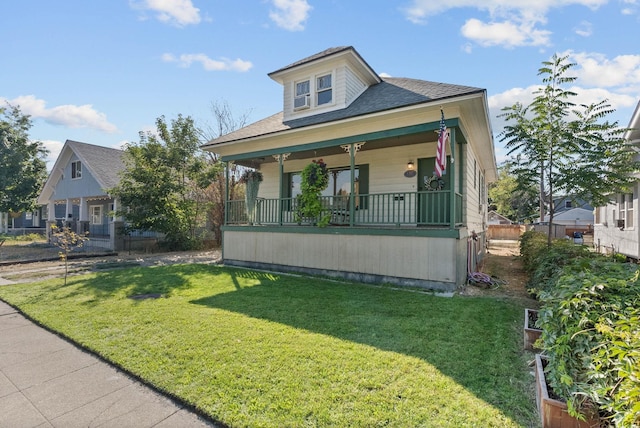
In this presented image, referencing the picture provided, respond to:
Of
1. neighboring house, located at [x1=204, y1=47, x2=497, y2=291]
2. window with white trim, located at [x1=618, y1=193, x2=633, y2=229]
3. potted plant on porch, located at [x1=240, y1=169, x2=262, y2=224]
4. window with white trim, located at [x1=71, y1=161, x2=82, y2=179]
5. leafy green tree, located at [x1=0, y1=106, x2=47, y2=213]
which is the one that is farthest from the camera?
window with white trim, located at [x1=71, y1=161, x2=82, y2=179]

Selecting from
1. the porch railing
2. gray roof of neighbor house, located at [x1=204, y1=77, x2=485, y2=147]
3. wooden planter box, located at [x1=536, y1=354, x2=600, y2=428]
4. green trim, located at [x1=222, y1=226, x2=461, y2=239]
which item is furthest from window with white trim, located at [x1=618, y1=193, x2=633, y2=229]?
wooden planter box, located at [x1=536, y1=354, x2=600, y2=428]

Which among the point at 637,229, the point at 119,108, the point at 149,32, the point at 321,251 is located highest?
the point at 149,32

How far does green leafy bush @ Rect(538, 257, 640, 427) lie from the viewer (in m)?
1.70

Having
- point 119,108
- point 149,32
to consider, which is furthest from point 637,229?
point 119,108

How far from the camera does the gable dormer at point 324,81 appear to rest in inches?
390

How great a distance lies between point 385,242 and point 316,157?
15.8 ft

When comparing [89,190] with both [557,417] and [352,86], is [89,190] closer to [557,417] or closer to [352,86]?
[352,86]

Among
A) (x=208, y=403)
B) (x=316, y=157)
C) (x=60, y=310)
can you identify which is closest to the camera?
(x=208, y=403)

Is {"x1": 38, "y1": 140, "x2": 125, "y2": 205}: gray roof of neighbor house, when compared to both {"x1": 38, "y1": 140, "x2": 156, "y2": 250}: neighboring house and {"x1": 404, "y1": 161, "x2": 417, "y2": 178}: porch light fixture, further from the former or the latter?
{"x1": 404, "y1": 161, "x2": 417, "y2": 178}: porch light fixture

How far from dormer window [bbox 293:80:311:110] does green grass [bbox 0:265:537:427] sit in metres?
6.77

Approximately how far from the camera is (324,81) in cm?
1046

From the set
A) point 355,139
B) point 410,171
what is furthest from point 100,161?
point 410,171

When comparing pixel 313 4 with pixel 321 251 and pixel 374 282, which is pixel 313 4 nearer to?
pixel 321 251

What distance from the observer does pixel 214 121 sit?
72.0 feet
